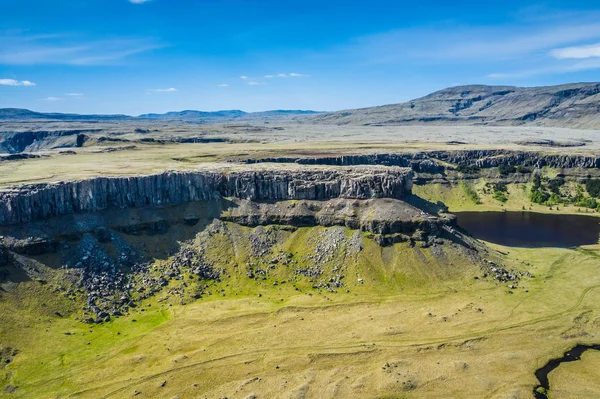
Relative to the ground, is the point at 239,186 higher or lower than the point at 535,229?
higher

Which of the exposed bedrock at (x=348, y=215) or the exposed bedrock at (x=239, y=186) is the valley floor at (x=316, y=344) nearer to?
the exposed bedrock at (x=348, y=215)

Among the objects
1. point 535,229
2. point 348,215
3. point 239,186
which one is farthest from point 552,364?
point 535,229

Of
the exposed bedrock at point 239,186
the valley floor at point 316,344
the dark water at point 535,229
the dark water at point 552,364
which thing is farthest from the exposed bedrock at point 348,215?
the dark water at point 552,364

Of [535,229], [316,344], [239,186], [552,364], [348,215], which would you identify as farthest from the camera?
[535,229]

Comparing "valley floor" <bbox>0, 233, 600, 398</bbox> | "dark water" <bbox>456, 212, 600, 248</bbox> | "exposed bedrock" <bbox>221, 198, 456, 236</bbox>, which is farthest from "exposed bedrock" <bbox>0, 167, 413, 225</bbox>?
"dark water" <bbox>456, 212, 600, 248</bbox>

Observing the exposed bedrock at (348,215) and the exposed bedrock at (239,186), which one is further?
the exposed bedrock at (348,215)

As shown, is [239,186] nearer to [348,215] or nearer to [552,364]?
[348,215]

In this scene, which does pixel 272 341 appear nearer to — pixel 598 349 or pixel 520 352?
pixel 520 352
